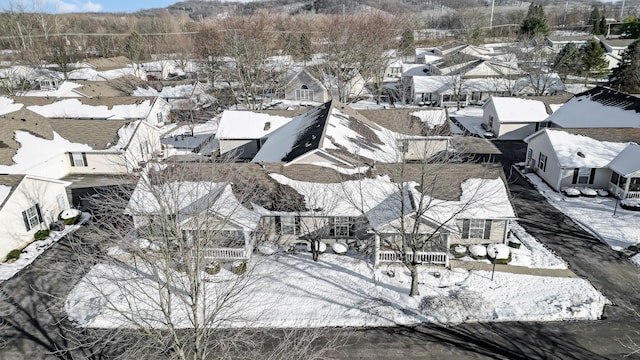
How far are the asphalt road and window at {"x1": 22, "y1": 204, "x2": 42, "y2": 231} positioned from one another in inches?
200

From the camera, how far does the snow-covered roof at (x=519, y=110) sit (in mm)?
47125

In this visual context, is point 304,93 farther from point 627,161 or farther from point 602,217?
point 602,217

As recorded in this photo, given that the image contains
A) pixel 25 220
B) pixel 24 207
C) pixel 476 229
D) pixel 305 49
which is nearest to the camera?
pixel 476 229

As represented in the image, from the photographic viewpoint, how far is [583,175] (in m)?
33.5

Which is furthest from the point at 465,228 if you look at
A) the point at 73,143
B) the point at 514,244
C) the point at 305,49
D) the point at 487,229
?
the point at 305,49

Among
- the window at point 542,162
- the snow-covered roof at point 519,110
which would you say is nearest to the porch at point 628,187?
the window at point 542,162

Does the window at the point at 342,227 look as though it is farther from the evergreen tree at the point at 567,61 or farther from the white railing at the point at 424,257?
the evergreen tree at the point at 567,61

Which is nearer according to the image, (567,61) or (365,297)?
(365,297)

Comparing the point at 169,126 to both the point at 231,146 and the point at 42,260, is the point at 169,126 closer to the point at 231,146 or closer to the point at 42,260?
the point at 231,146

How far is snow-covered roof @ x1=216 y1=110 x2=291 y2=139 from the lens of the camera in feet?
133

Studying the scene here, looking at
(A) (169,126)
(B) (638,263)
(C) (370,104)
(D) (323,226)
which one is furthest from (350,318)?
(C) (370,104)

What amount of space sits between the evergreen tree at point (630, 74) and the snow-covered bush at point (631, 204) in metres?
38.7

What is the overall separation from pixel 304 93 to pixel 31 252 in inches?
1755

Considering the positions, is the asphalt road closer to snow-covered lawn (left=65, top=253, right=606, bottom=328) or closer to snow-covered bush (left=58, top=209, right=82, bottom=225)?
snow-covered lawn (left=65, top=253, right=606, bottom=328)
